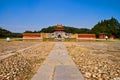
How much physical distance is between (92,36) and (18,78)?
51104mm

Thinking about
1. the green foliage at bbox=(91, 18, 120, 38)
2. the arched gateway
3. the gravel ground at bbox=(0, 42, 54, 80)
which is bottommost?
the gravel ground at bbox=(0, 42, 54, 80)

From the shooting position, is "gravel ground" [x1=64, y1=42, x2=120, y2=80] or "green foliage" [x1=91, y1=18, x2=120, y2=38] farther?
"green foliage" [x1=91, y1=18, x2=120, y2=38]

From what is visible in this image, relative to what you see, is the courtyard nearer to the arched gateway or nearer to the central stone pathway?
the central stone pathway

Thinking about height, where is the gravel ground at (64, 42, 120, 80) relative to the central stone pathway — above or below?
below

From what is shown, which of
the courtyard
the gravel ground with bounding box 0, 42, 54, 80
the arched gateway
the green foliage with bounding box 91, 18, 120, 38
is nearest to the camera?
the gravel ground with bounding box 0, 42, 54, 80

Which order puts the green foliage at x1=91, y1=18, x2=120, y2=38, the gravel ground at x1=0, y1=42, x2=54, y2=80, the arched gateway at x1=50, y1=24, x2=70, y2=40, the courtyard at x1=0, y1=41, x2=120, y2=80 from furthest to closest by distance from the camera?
the green foliage at x1=91, y1=18, x2=120, y2=38, the arched gateway at x1=50, y1=24, x2=70, y2=40, the courtyard at x1=0, y1=41, x2=120, y2=80, the gravel ground at x1=0, y1=42, x2=54, y2=80

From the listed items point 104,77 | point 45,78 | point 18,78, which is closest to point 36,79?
point 45,78

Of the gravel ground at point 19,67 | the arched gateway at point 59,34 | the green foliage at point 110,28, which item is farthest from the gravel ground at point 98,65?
the green foliage at point 110,28

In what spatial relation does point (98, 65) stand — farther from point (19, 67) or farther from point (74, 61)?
point (19, 67)

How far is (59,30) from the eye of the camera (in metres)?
67.1

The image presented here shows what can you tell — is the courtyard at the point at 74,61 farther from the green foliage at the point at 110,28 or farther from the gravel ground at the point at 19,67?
the green foliage at the point at 110,28

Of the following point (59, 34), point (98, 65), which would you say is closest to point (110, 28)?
point (59, 34)

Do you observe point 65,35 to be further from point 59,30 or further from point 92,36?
point 92,36

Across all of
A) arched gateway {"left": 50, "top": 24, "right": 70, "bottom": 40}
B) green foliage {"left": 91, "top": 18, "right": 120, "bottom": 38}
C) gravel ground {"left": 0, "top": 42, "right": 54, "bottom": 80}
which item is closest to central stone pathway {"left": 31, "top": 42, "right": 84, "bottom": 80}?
gravel ground {"left": 0, "top": 42, "right": 54, "bottom": 80}
